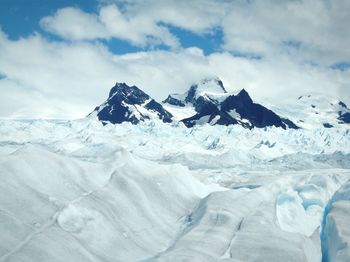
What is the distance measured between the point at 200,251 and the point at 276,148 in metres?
118

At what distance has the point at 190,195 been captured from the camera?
2741 cm

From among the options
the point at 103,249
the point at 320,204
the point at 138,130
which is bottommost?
the point at 320,204

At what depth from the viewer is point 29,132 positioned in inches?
6383

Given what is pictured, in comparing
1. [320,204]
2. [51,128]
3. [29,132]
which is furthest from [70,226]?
[51,128]

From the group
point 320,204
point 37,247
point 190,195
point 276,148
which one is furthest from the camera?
point 276,148

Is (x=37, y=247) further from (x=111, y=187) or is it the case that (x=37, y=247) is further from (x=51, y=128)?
(x=51, y=128)

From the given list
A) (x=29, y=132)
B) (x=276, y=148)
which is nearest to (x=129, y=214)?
(x=276, y=148)

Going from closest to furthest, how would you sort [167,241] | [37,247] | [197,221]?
1. [37,247]
2. [167,241]
3. [197,221]

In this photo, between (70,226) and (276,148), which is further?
(276,148)

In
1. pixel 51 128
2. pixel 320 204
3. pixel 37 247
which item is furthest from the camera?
pixel 51 128

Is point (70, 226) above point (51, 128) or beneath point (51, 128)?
beneath

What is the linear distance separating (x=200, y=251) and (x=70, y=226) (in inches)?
231

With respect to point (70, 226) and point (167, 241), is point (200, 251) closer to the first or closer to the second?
point (167, 241)

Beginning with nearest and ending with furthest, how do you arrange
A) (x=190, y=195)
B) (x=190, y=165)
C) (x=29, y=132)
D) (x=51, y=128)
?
(x=190, y=195)
(x=190, y=165)
(x=29, y=132)
(x=51, y=128)
